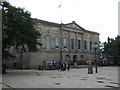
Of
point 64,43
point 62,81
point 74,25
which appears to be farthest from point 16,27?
point 74,25

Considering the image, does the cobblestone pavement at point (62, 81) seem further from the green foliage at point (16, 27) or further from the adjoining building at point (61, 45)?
the adjoining building at point (61, 45)

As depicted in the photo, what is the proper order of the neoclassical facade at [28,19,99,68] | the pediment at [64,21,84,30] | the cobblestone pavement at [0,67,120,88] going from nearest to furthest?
1. the cobblestone pavement at [0,67,120,88]
2. the neoclassical facade at [28,19,99,68]
3. the pediment at [64,21,84,30]

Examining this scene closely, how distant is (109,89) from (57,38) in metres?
36.1

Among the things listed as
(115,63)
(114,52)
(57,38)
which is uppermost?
(57,38)

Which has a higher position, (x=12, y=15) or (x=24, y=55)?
(x=12, y=15)

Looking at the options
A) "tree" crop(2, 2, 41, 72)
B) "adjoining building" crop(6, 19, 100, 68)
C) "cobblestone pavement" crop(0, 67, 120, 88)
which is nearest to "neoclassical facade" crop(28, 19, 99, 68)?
"adjoining building" crop(6, 19, 100, 68)

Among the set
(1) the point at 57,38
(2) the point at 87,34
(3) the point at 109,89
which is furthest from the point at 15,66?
(3) the point at 109,89

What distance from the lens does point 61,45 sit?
47500mm

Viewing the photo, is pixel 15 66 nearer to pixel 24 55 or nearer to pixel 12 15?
pixel 24 55

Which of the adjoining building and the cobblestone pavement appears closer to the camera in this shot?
the cobblestone pavement

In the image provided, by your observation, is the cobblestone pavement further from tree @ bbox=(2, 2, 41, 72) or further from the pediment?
the pediment

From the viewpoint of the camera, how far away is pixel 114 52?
54.7 meters

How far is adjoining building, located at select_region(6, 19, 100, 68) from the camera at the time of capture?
41.5 m

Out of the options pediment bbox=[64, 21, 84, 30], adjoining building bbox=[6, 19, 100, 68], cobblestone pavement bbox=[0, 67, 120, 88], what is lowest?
cobblestone pavement bbox=[0, 67, 120, 88]
